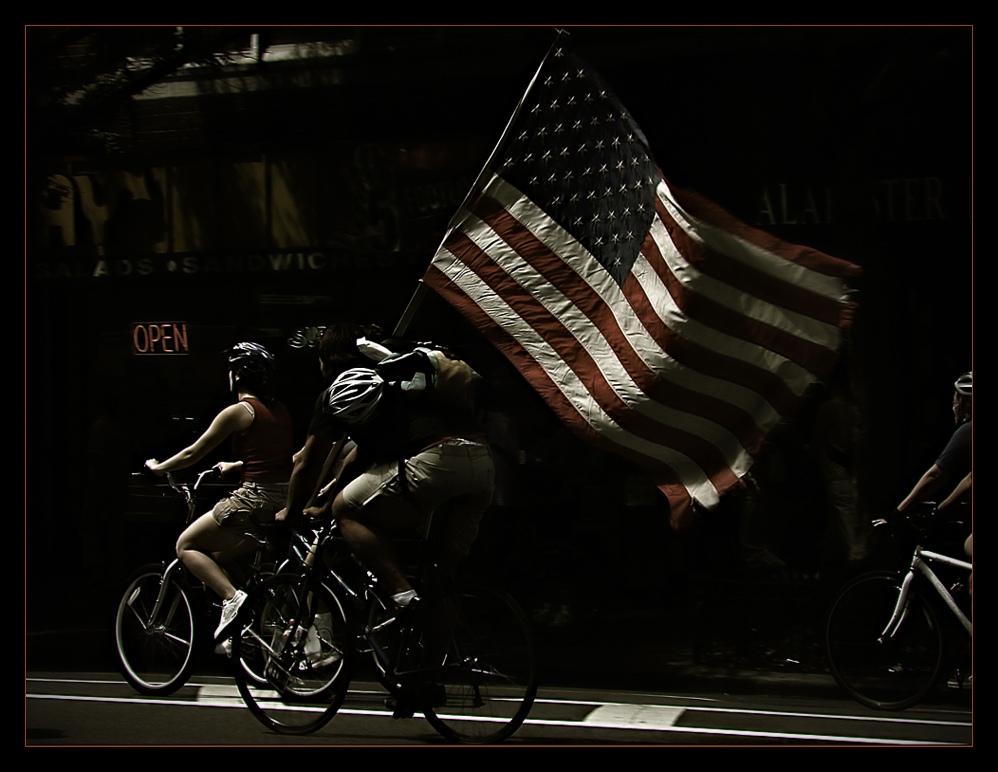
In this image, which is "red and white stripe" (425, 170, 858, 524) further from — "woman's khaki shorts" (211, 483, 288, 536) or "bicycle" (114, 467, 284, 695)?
"bicycle" (114, 467, 284, 695)

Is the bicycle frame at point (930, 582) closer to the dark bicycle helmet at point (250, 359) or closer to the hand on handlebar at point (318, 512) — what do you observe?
the hand on handlebar at point (318, 512)

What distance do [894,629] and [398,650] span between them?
2888 mm

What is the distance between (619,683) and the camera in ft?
21.4

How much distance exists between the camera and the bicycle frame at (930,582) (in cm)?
583

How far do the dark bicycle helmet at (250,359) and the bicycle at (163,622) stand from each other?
644 mm

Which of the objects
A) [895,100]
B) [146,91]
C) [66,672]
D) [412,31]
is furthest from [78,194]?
[895,100]

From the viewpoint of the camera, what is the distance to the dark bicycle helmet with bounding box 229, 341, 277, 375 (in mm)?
6098

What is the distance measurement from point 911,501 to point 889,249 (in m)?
3.71

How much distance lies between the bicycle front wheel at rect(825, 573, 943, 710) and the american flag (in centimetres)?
170

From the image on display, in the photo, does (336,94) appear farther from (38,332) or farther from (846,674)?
(846,674)

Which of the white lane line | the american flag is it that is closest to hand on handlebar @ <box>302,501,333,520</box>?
the american flag

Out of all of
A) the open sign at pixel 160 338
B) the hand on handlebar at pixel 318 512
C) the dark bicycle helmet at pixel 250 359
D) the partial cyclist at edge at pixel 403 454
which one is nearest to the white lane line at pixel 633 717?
the partial cyclist at edge at pixel 403 454

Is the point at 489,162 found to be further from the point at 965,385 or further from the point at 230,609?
the point at 965,385

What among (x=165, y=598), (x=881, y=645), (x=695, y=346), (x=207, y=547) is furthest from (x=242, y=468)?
(x=881, y=645)
